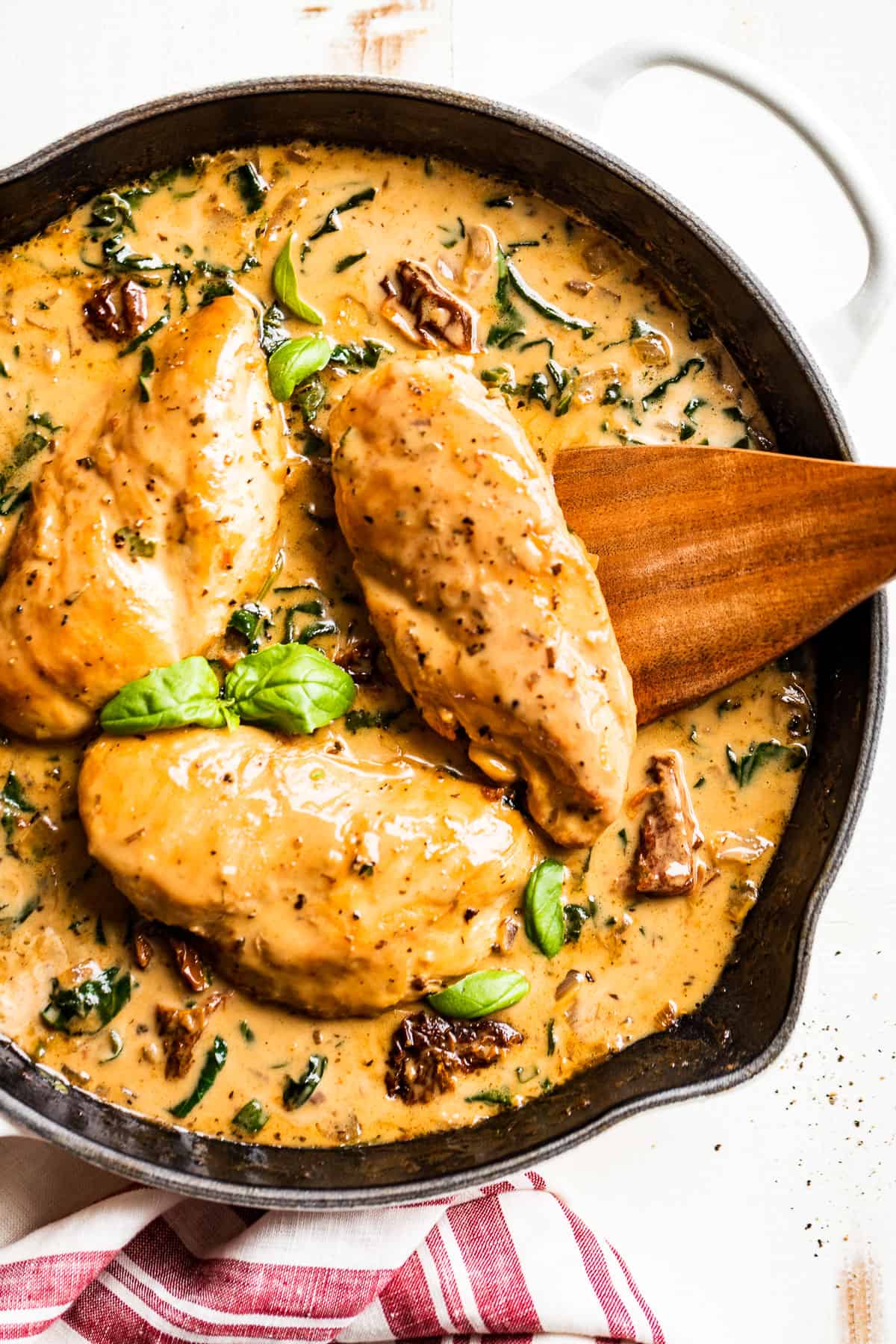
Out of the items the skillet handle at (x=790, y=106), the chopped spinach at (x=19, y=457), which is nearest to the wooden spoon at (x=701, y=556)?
the skillet handle at (x=790, y=106)

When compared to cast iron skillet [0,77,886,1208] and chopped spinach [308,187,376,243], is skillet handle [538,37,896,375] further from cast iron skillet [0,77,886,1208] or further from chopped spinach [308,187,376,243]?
chopped spinach [308,187,376,243]

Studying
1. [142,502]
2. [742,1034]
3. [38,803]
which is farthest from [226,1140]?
[142,502]

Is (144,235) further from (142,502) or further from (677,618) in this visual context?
(677,618)

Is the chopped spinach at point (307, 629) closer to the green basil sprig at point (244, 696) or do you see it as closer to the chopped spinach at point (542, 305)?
the green basil sprig at point (244, 696)

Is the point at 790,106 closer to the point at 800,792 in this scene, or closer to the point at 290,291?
the point at 290,291

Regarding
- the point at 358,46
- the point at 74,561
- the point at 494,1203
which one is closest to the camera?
the point at 74,561

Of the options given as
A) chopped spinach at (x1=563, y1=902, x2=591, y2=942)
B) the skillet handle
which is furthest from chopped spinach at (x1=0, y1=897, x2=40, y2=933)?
the skillet handle

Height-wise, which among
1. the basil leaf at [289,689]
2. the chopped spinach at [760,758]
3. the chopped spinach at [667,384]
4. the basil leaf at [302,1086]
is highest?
the chopped spinach at [667,384]

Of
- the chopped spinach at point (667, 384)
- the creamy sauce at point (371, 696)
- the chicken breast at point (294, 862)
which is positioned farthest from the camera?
the chopped spinach at point (667, 384)
